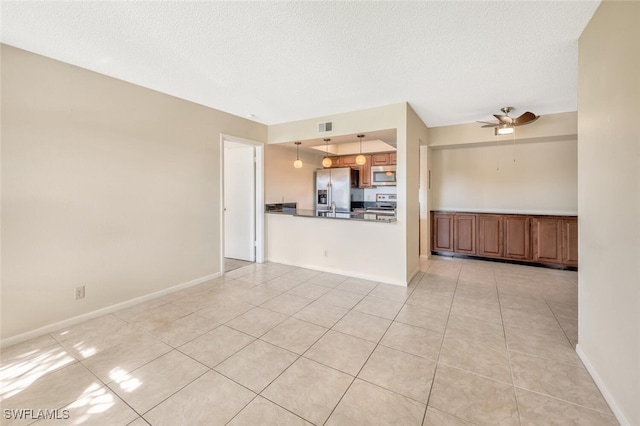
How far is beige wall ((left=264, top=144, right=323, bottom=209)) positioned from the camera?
5.03 m

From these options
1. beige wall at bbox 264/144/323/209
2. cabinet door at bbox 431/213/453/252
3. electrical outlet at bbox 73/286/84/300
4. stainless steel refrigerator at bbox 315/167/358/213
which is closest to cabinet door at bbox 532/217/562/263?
cabinet door at bbox 431/213/453/252

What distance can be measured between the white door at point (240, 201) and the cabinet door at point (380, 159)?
9.59 feet

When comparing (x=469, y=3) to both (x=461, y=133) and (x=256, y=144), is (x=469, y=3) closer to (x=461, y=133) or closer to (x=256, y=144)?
(x=461, y=133)

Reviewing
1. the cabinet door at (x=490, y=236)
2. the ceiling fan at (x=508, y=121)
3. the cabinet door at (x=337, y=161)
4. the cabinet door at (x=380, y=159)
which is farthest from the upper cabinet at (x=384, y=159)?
the ceiling fan at (x=508, y=121)

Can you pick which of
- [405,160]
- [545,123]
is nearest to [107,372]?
[405,160]

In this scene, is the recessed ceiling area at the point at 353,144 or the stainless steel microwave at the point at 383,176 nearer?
the recessed ceiling area at the point at 353,144

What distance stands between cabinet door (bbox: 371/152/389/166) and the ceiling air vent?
235cm

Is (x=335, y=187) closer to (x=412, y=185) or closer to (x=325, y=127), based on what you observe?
(x=325, y=127)

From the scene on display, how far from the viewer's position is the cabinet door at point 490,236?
485 centimetres

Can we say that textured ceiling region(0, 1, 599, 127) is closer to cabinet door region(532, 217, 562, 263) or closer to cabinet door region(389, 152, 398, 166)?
cabinet door region(532, 217, 562, 263)

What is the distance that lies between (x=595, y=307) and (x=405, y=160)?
2.37 meters

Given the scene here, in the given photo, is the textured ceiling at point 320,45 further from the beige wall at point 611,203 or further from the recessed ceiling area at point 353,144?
the recessed ceiling area at point 353,144

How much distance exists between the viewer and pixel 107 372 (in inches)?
74.6
